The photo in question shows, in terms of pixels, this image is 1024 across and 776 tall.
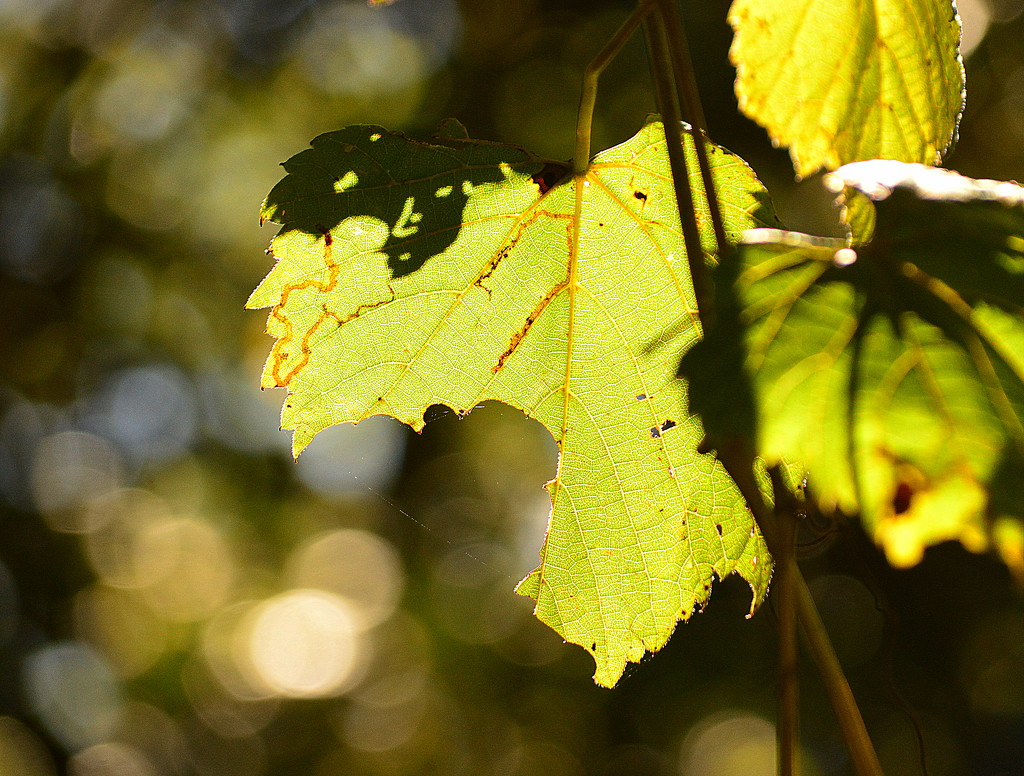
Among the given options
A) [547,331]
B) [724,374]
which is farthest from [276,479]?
[724,374]

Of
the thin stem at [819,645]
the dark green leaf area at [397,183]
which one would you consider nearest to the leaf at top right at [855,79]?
the dark green leaf area at [397,183]

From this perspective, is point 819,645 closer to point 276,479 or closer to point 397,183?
point 397,183

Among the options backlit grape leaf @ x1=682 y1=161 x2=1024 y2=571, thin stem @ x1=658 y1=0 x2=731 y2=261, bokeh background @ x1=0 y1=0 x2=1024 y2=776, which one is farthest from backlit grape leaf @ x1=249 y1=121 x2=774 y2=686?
bokeh background @ x1=0 y1=0 x2=1024 y2=776

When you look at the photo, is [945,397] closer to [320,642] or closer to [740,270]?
[740,270]

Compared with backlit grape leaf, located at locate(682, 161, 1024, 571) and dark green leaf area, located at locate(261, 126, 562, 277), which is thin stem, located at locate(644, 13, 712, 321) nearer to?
backlit grape leaf, located at locate(682, 161, 1024, 571)

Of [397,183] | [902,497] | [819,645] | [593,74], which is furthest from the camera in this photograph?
[397,183]

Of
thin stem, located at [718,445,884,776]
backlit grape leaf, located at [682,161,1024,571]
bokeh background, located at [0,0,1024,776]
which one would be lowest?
bokeh background, located at [0,0,1024,776]
